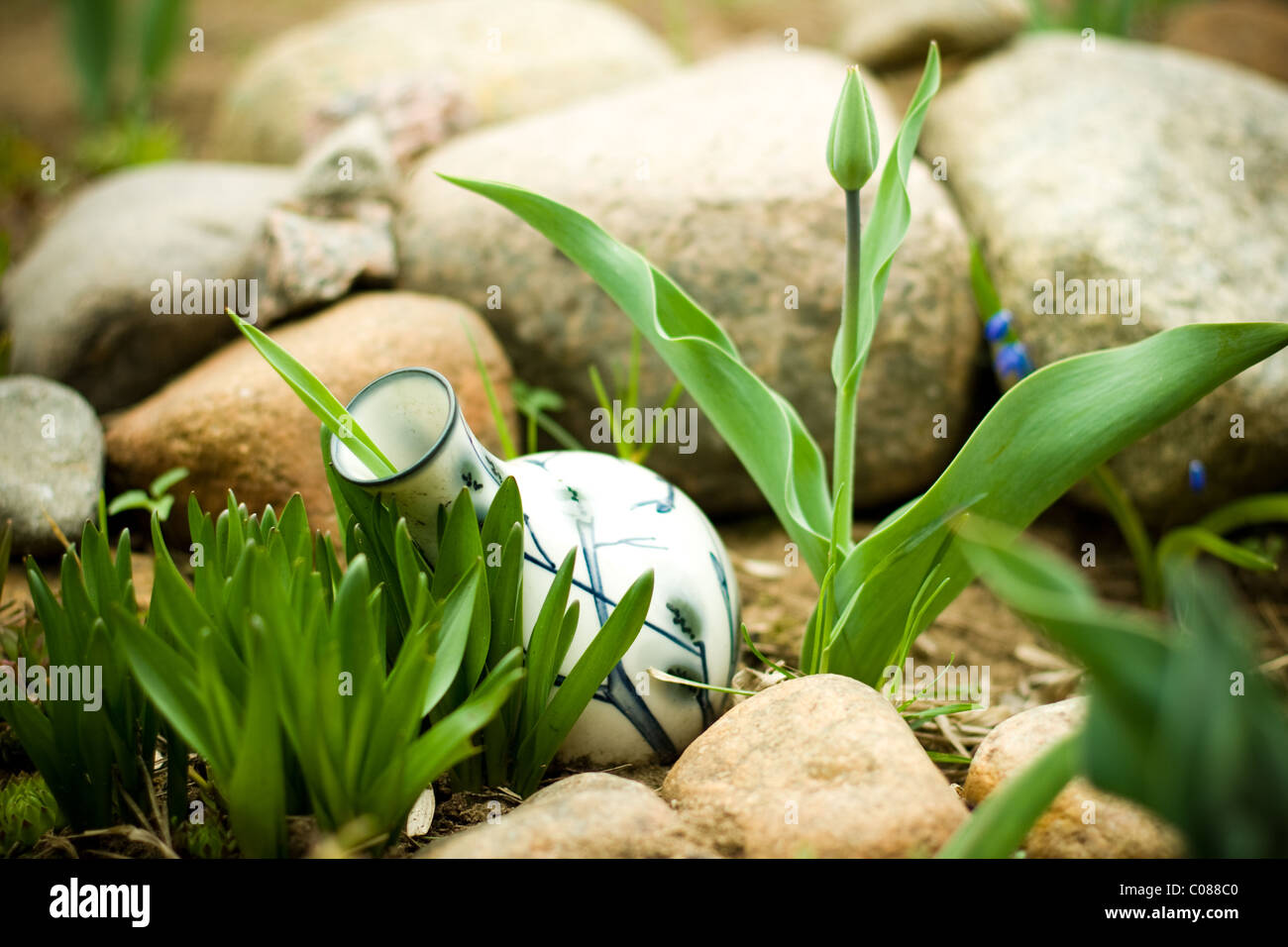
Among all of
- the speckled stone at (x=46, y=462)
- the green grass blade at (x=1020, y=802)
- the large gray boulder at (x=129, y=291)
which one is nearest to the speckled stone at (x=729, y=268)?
the large gray boulder at (x=129, y=291)

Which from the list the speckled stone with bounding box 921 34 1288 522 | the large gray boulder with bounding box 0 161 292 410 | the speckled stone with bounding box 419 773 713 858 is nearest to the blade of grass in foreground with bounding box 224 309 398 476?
the speckled stone with bounding box 419 773 713 858

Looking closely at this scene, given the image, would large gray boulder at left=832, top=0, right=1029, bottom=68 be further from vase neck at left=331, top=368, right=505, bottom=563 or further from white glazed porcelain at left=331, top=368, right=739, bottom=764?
vase neck at left=331, top=368, right=505, bottom=563

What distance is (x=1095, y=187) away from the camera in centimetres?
218

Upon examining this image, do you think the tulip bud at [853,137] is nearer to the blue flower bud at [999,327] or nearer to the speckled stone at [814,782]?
the speckled stone at [814,782]

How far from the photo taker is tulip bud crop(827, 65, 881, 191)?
1.21m

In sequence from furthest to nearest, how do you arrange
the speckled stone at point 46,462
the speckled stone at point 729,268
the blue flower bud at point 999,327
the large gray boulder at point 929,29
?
the large gray boulder at point 929,29 → the speckled stone at point 729,268 → the blue flower bud at point 999,327 → the speckled stone at point 46,462

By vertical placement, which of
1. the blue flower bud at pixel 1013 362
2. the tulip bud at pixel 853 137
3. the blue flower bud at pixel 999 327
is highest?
the tulip bud at pixel 853 137

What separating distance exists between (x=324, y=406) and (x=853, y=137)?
78 centimetres

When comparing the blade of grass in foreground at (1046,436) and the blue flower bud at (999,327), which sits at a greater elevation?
the blue flower bud at (999,327)

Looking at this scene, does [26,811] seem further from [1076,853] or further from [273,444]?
[1076,853]

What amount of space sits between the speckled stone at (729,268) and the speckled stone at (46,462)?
816 millimetres

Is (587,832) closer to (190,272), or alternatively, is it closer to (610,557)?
(610,557)

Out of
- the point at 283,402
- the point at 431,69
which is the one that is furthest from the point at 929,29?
the point at 283,402

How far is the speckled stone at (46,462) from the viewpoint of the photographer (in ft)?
5.88
